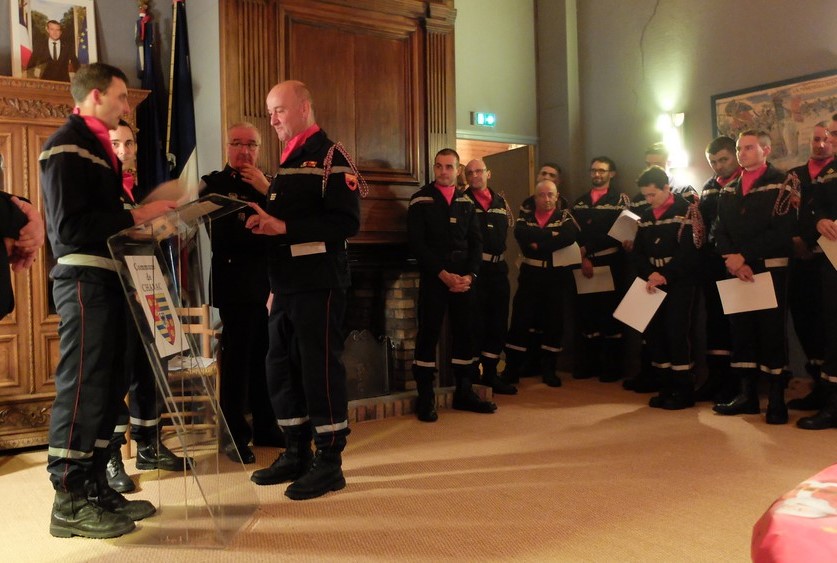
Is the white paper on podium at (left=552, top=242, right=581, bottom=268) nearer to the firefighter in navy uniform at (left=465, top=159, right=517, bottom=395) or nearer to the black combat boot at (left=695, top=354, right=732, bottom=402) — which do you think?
the firefighter in navy uniform at (left=465, top=159, right=517, bottom=395)

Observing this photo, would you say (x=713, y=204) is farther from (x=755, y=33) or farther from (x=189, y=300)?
(x=189, y=300)

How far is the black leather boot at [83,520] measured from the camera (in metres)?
2.22

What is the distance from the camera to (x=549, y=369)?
5023 mm

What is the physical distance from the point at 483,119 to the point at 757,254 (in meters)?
2.68

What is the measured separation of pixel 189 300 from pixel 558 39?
15.1 feet

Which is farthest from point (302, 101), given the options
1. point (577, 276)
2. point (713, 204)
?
point (577, 276)

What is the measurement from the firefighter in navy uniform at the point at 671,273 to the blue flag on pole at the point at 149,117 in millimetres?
2940

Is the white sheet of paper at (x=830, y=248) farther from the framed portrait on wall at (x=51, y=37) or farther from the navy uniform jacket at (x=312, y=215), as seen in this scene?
the framed portrait on wall at (x=51, y=37)

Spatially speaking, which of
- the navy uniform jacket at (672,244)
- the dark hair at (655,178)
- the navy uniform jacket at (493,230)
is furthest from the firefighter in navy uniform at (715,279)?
the navy uniform jacket at (493,230)

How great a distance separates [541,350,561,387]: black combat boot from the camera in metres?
4.97

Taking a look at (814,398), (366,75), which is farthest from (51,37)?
(814,398)

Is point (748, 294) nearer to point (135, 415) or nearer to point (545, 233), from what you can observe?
point (545, 233)

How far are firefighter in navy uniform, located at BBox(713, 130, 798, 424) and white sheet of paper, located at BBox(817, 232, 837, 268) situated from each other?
0.75ft

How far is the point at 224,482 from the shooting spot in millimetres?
2211
